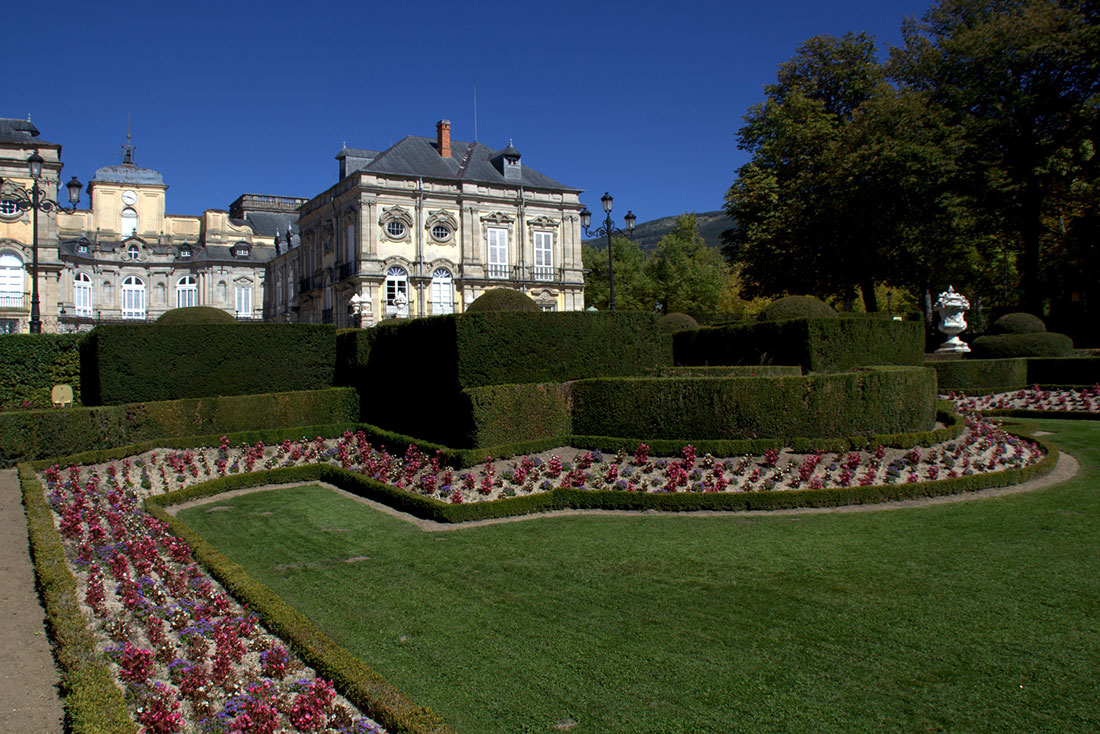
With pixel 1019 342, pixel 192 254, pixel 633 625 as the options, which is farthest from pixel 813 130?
pixel 192 254

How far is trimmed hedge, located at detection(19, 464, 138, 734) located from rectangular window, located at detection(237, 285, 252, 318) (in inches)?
2122

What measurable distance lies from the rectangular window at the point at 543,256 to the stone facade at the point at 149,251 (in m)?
25.4

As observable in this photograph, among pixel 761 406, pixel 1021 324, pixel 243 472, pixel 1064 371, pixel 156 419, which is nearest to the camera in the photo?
pixel 761 406

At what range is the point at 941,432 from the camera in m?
13.5

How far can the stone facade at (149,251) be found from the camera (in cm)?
5256

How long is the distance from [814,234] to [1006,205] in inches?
310

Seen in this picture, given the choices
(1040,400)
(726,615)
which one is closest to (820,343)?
(1040,400)

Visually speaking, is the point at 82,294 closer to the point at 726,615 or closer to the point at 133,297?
the point at 133,297

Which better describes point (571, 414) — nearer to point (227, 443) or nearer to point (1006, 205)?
point (227, 443)

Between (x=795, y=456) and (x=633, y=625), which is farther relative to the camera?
(x=795, y=456)

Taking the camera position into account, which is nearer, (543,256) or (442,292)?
(442,292)

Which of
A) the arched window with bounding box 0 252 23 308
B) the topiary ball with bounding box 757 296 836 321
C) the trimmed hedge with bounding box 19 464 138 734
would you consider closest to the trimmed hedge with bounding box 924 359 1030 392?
the topiary ball with bounding box 757 296 836 321

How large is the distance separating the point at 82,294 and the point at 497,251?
1181 inches

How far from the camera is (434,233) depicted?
1674 inches
